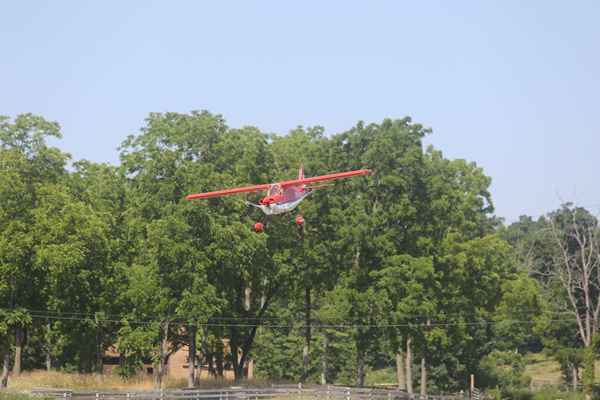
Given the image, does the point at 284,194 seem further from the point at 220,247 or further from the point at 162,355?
the point at 162,355

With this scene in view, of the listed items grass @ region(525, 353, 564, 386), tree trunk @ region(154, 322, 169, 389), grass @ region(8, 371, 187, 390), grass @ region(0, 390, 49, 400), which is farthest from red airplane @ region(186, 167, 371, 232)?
grass @ region(525, 353, 564, 386)

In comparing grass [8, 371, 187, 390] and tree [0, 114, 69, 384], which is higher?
tree [0, 114, 69, 384]

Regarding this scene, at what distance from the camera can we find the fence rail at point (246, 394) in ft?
144

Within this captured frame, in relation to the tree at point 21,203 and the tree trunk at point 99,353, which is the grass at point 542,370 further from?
the tree at point 21,203

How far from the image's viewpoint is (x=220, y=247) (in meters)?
53.4

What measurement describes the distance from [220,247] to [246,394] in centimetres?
971

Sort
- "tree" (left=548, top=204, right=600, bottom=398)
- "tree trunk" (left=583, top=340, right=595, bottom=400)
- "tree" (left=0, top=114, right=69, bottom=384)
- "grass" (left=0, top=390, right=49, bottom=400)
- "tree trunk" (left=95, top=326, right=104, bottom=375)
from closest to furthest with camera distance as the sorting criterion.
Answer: "grass" (left=0, top=390, right=49, bottom=400)
"tree" (left=0, top=114, right=69, bottom=384)
"tree trunk" (left=95, top=326, right=104, bottom=375)
"tree trunk" (left=583, top=340, right=595, bottom=400)
"tree" (left=548, top=204, right=600, bottom=398)

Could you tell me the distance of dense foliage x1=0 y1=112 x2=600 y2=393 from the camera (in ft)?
172

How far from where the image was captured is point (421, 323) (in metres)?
57.7

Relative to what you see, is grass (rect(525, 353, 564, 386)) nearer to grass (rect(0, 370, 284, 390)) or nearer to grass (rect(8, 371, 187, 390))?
grass (rect(0, 370, 284, 390))

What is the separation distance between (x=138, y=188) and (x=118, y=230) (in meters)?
4.32

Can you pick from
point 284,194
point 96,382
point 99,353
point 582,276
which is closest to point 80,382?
point 96,382

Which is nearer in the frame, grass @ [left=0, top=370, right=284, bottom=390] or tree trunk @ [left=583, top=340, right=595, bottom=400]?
grass @ [left=0, top=370, right=284, bottom=390]

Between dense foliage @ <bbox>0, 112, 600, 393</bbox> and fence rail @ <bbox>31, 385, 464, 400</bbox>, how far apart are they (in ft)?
16.8
